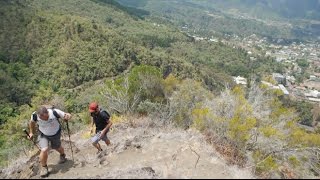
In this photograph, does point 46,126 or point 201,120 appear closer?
point 46,126

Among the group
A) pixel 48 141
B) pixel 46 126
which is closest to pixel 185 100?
pixel 48 141

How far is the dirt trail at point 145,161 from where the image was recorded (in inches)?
274

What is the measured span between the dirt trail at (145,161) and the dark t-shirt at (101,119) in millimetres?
656

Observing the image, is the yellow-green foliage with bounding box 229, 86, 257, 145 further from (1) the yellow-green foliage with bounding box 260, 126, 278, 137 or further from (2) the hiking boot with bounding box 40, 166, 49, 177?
(2) the hiking boot with bounding box 40, 166, 49, 177

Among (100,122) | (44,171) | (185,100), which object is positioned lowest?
(185,100)

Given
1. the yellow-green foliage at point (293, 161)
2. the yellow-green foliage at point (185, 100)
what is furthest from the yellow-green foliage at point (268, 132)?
the yellow-green foliage at point (185, 100)

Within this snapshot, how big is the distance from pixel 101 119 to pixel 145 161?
1540 millimetres

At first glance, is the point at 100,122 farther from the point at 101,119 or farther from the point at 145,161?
the point at 145,161

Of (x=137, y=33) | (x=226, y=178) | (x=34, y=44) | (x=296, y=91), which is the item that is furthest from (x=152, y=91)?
(x=137, y=33)

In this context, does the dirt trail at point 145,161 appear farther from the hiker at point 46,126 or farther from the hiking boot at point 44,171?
the hiker at point 46,126

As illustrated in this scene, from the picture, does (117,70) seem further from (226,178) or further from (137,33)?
(137,33)

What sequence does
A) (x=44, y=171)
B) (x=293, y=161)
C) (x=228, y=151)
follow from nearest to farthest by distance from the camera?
(x=44, y=171) < (x=228, y=151) < (x=293, y=161)

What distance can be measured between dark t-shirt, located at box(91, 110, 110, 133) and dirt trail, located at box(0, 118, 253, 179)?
25.8 inches

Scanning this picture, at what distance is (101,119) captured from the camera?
8.65 meters
